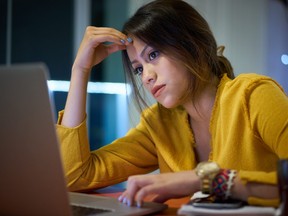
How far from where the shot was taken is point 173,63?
52.3 inches

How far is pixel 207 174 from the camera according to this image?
0.89 meters

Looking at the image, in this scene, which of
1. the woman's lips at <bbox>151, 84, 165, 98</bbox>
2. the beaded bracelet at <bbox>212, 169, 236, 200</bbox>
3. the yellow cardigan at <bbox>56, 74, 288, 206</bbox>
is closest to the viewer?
the beaded bracelet at <bbox>212, 169, 236, 200</bbox>

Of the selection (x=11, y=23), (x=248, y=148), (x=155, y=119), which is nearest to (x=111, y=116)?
(x=11, y=23)

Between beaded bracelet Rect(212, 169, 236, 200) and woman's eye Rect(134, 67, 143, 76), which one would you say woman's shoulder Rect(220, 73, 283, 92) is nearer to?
woman's eye Rect(134, 67, 143, 76)

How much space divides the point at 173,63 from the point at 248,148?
1.01ft

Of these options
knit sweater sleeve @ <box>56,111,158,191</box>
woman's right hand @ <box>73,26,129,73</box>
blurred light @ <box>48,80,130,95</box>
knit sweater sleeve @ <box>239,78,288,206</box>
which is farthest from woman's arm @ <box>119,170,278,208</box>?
blurred light @ <box>48,80,130,95</box>

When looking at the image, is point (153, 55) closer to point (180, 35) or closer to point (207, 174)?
point (180, 35)

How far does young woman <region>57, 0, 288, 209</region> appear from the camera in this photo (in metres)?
1.22

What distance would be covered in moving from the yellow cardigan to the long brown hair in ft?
0.24

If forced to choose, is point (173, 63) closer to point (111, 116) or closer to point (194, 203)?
point (194, 203)

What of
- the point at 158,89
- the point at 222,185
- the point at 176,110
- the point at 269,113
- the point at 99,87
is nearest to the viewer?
the point at 222,185

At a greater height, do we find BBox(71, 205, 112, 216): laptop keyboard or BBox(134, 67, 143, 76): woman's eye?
BBox(134, 67, 143, 76): woman's eye

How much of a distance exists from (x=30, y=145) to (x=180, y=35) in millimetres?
722

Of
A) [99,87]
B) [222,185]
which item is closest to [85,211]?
[222,185]
